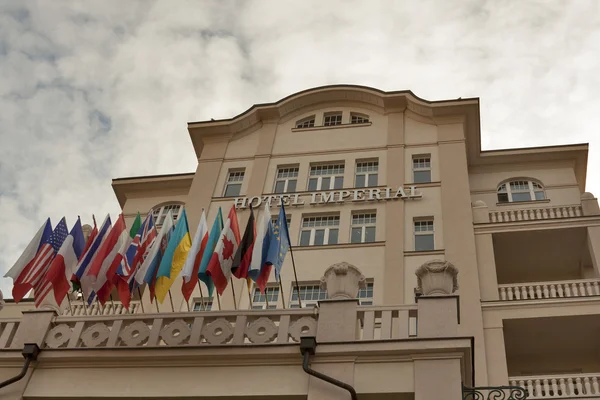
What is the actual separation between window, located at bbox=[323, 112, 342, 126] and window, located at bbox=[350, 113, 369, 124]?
574mm

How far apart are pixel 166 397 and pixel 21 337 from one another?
12.6ft

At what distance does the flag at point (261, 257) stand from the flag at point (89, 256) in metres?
4.01

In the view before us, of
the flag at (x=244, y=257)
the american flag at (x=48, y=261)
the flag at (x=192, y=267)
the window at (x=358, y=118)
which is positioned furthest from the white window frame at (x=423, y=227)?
the american flag at (x=48, y=261)

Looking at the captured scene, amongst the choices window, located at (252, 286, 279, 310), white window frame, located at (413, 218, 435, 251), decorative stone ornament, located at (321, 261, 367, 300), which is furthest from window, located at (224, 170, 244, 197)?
decorative stone ornament, located at (321, 261, 367, 300)

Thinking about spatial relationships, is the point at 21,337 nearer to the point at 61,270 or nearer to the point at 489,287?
the point at 61,270

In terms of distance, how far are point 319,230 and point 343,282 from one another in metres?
12.8

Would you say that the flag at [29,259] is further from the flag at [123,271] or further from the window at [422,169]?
the window at [422,169]

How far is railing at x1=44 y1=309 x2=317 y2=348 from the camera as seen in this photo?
49.5 feet

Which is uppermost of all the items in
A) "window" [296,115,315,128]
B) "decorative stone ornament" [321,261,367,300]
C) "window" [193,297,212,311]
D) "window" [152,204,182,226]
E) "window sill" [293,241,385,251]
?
"window" [296,115,315,128]

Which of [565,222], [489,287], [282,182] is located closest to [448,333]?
[489,287]

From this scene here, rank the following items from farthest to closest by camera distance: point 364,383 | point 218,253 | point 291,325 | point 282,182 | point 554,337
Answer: point 282,182 < point 554,337 < point 218,253 < point 291,325 < point 364,383

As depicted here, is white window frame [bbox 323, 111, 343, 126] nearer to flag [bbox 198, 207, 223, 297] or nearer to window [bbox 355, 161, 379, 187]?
window [bbox 355, 161, 379, 187]

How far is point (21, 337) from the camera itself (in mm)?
16031

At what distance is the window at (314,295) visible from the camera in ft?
80.7
